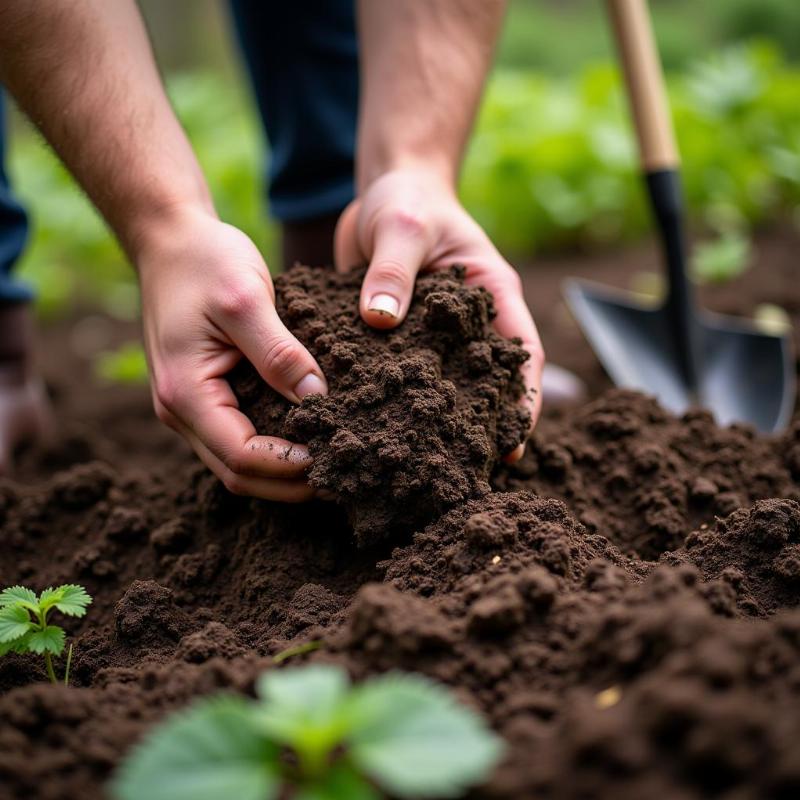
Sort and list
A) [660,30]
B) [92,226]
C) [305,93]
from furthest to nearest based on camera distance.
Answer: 1. [660,30]
2. [92,226]
3. [305,93]

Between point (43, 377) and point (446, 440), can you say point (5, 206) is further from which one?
point (446, 440)

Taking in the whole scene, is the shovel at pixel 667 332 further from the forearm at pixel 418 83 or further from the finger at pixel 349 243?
the finger at pixel 349 243

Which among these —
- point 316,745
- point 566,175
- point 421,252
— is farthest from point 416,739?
point 566,175

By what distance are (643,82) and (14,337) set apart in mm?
2198

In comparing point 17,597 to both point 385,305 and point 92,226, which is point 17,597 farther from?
point 92,226

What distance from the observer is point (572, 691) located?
1118mm

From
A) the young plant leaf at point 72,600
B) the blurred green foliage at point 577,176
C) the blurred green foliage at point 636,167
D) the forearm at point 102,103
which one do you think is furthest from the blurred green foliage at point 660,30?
the young plant leaf at point 72,600

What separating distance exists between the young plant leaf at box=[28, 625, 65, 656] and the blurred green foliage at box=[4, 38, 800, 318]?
3171 mm

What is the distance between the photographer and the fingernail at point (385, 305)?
5.37 ft

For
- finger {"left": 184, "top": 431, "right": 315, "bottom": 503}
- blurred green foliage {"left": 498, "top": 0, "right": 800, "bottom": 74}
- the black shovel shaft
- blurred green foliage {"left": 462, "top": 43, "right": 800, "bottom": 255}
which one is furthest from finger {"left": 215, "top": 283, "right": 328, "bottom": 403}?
blurred green foliage {"left": 498, "top": 0, "right": 800, "bottom": 74}

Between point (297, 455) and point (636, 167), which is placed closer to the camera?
point (297, 455)

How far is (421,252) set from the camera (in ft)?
5.79

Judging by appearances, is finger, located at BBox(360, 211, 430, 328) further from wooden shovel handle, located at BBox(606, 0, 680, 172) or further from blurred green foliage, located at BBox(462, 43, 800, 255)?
blurred green foliage, located at BBox(462, 43, 800, 255)

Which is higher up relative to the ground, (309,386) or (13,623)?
(309,386)
